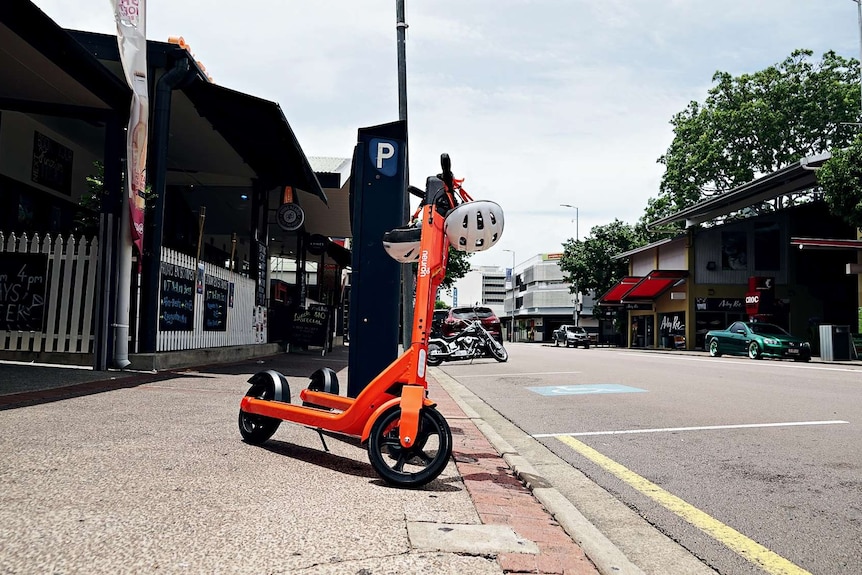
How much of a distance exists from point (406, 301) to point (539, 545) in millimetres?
5221

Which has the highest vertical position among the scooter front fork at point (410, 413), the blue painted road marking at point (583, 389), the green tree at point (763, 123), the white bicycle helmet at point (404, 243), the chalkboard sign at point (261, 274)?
the green tree at point (763, 123)

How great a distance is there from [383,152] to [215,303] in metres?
8.82

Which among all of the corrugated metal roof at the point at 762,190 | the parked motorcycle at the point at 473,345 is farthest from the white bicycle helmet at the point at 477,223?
the corrugated metal roof at the point at 762,190

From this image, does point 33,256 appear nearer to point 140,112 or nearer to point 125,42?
point 140,112

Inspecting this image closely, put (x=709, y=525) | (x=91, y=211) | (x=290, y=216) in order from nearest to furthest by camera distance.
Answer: (x=709, y=525)
(x=91, y=211)
(x=290, y=216)

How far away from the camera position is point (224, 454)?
4680 mm

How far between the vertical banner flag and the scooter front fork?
6712 mm

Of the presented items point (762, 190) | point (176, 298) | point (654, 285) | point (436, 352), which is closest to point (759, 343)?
point (762, 190)

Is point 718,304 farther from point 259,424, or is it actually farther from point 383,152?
point 259,424

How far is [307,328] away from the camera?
19375 millimetres

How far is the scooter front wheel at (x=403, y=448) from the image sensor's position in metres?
4.01

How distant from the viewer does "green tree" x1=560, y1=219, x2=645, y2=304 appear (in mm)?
54875

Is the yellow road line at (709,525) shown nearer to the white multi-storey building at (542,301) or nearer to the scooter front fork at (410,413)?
the scooter front fork at (410,413)

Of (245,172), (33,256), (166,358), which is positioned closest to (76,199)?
(245,172)
